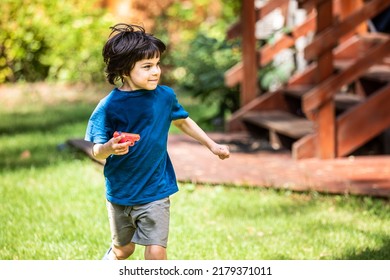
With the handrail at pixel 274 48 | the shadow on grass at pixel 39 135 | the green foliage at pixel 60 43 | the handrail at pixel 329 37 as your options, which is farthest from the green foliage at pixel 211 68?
the green foliage at pixel 60 43

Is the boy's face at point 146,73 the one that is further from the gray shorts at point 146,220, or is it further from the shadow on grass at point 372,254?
the shadow on grass at point 372,254

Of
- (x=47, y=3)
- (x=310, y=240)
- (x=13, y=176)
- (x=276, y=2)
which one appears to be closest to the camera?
(x=310, y=240)

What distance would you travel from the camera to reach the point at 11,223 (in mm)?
5500

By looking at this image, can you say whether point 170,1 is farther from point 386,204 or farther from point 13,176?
point 386,204

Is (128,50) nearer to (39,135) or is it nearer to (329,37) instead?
(329,37)

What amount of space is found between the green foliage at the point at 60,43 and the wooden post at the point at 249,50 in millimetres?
4567

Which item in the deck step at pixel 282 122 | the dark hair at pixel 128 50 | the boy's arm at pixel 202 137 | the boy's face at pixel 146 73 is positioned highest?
the dark hair at pixel 128 50

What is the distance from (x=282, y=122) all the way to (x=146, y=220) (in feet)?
15.2

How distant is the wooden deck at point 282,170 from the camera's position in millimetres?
6250

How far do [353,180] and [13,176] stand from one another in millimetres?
2677

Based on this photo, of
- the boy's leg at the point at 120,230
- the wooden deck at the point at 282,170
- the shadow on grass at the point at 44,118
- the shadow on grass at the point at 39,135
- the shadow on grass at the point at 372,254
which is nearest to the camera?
the boy's leg at the point at 120,230

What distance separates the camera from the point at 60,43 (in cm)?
1341
